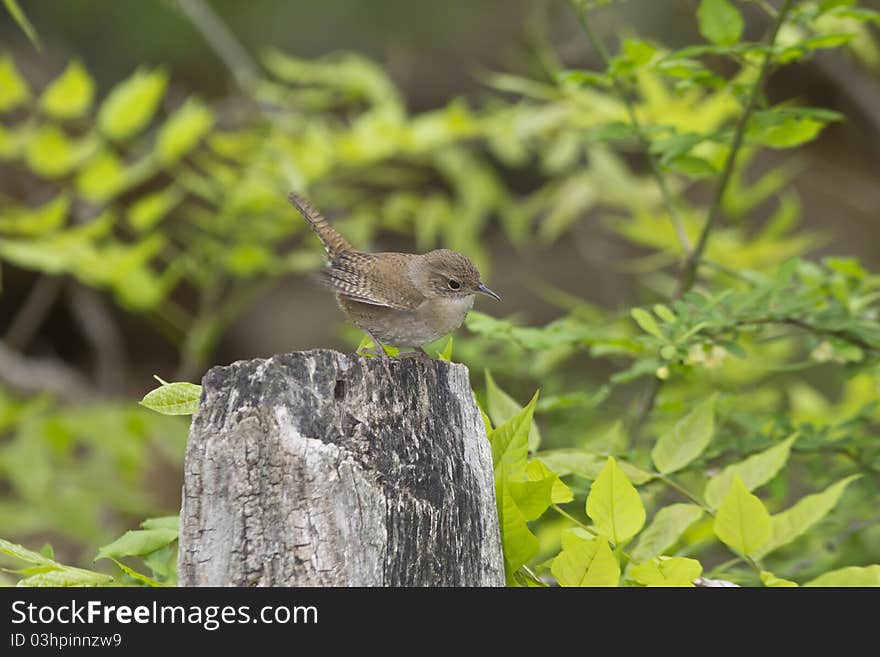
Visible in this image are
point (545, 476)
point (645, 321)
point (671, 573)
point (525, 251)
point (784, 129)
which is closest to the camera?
point (671, 573)

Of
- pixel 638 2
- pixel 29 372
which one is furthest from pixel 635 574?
pixel 638 2

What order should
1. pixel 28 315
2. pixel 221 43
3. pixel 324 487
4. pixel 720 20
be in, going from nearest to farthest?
1. pixel 324 487
2. pixel 720 20
3. pixel 221 43
4. pixel 28 315

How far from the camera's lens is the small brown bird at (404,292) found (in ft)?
8.77

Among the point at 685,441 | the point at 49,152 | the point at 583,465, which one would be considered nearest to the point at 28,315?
the point at 49,152

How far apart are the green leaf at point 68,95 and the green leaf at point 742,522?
109 inches

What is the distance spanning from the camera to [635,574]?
5.75ft

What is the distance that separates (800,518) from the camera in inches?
73.0

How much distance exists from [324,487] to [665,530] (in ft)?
2.45

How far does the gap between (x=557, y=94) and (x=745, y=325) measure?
1.60m

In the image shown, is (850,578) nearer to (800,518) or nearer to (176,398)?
(800,518)

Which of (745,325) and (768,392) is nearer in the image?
(745,325)

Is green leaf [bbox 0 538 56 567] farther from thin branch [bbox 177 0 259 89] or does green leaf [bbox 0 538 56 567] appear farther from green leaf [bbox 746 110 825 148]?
thin branch [bbox 177 0 259 89]

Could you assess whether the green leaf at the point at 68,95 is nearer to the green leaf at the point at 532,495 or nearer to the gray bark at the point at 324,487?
the gray bark at the point at 324,487
